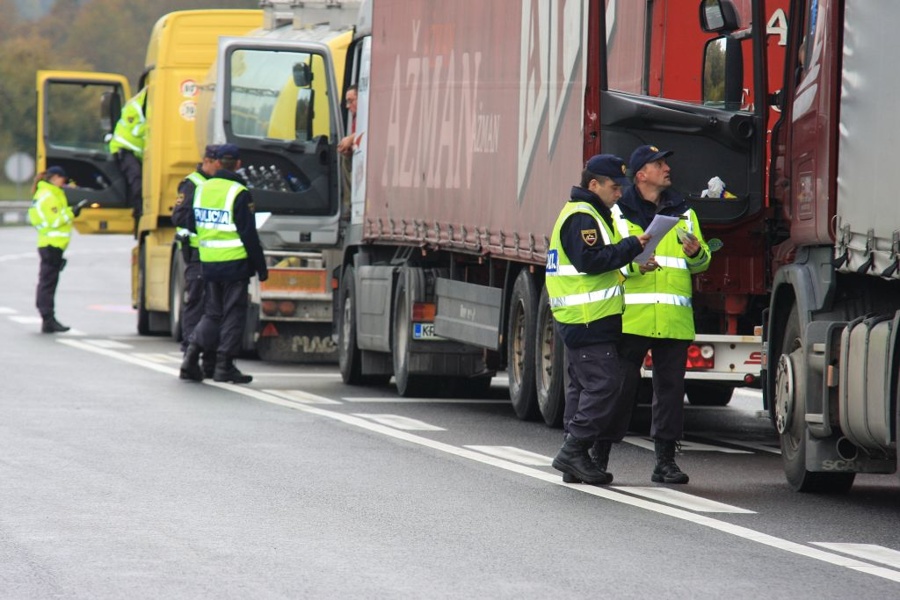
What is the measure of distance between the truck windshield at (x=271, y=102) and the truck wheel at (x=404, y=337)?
4387 mm

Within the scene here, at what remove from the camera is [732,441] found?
43.5 feet

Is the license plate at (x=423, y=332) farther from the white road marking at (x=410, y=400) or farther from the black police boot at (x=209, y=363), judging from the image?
the black police boot at (x=209, y=363)

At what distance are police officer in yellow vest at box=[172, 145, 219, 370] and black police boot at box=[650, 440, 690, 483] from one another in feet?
23.6

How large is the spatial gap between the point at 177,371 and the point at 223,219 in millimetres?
2138

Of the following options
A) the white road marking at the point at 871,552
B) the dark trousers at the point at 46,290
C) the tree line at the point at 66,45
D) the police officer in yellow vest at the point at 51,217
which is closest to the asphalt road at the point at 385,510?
the white road marking at the point at 871,552

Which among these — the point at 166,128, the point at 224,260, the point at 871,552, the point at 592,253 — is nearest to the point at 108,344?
the point at 166,128

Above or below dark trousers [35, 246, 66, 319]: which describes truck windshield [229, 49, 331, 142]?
above

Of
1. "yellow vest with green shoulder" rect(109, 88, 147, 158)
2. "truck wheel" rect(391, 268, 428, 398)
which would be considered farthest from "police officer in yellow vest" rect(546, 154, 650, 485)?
"yellow vest with green shoulder" rect(109, 88, 147, 158)

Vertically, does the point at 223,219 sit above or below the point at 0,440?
above

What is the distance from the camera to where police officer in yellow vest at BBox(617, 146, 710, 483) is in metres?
10.3

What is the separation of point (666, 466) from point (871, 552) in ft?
7.97

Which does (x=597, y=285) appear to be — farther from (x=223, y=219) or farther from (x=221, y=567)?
(x=223, y=219)

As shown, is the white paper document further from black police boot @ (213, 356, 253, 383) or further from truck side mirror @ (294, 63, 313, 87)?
truck side mirror @ (294, 63, 313, 87)

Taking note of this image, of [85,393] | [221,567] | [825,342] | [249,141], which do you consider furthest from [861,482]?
[249,141]
